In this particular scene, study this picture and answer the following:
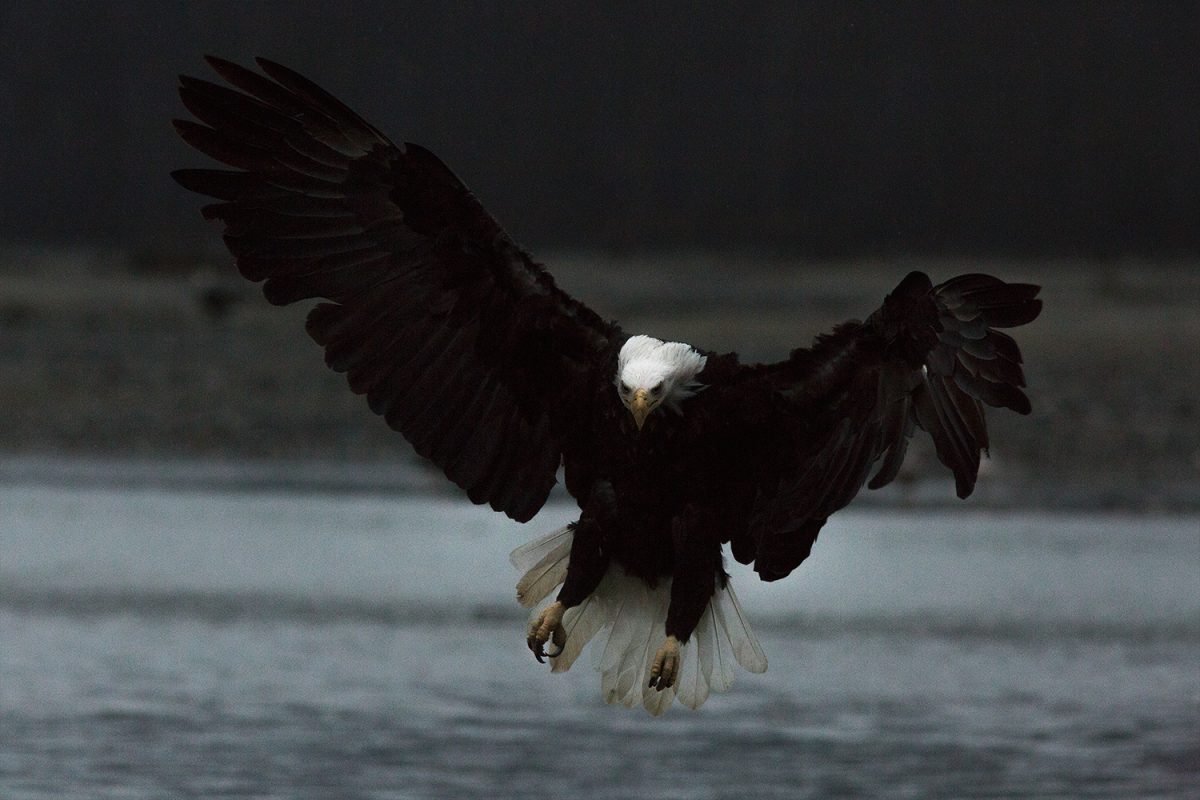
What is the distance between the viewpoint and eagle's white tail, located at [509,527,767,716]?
20.8 ft

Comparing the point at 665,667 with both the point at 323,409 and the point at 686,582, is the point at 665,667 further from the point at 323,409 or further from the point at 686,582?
the point at 323,409

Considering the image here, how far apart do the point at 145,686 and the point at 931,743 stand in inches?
106

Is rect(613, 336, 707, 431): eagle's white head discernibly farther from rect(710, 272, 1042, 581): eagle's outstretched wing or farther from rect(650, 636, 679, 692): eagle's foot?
rect(650, 636, 679, 692): eagle's foot

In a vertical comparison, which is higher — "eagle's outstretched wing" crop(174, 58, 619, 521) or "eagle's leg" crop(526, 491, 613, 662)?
"eagle's outstretched wing" crop(174, 58, 619, 521)

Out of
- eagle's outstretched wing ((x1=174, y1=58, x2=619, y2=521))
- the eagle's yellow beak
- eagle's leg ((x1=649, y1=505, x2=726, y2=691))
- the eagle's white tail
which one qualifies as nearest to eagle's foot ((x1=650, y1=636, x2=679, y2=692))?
eagle's leg ((x1=649, y1=505, x2=726, y2=691))

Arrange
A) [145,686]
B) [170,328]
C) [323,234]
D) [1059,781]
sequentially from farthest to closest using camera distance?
[170,328], [145,686], [1059,781], [323,234]

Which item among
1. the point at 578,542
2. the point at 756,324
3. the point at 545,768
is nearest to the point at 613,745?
the point at 545,768

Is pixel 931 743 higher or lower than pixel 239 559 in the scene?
lower

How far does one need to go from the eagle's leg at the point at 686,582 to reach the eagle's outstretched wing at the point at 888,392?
0.17 m

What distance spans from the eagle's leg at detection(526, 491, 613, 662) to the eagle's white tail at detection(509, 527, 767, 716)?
0.59ft

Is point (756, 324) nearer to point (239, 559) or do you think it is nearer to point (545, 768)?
point (239, 559)

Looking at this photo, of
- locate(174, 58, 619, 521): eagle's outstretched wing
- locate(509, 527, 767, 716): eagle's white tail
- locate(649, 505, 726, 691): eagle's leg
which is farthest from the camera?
locate(509, 527, 767, 716): eagle's white tail

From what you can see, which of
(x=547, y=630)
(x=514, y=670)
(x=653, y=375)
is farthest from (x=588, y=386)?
(x=514, y=670)

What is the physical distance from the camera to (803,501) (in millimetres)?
5914
